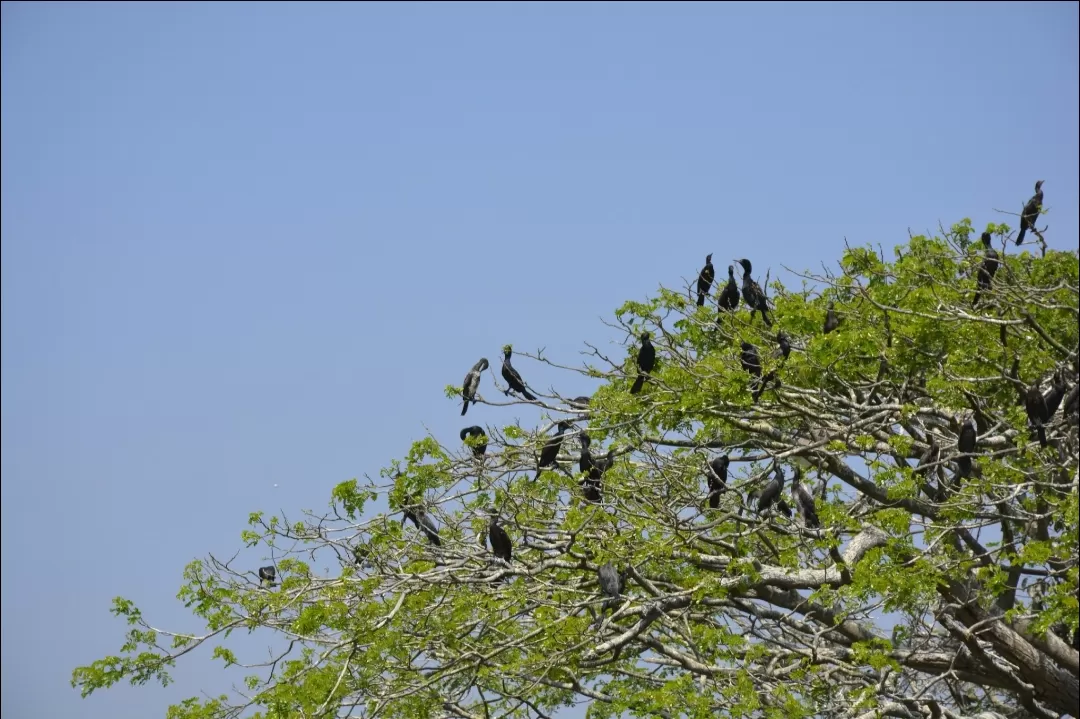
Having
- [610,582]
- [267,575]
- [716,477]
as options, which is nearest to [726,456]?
[716,477]

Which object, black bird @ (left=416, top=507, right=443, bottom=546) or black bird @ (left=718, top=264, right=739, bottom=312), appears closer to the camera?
black bird @ (left=416, top=507, right=443, bottom=546)

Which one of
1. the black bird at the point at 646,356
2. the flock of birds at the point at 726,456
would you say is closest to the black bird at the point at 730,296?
the flock of birds at the point at 726,456

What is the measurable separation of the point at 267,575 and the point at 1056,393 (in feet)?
23.8

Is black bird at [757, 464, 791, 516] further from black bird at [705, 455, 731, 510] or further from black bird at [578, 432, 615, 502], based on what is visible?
black bird at [578, 432, 615, 502]

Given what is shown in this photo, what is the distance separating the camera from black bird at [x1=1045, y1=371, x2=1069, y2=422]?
9.81 m

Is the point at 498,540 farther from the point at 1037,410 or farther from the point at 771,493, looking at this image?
the point at 1037,410

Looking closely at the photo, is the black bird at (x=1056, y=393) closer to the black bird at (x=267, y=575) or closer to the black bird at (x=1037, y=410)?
the black bird at (x=1037, y=410)

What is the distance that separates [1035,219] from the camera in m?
12.5

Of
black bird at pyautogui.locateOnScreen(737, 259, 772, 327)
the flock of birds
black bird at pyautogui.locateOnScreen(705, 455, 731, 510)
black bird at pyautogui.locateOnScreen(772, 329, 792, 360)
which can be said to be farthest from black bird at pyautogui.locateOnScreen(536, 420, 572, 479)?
black bird at pyautogui.locateOnScreen(737, 259, 772, 327)

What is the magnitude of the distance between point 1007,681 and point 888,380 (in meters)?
2.92

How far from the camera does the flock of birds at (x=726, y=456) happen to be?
10.3 m

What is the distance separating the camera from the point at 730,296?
43.5ft

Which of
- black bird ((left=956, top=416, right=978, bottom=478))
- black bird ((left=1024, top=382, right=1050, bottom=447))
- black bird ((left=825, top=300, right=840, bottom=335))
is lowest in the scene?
black bird ((left=1024, top=382, right=1050, bottom=447))

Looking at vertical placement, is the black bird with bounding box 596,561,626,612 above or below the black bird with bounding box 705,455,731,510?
below
